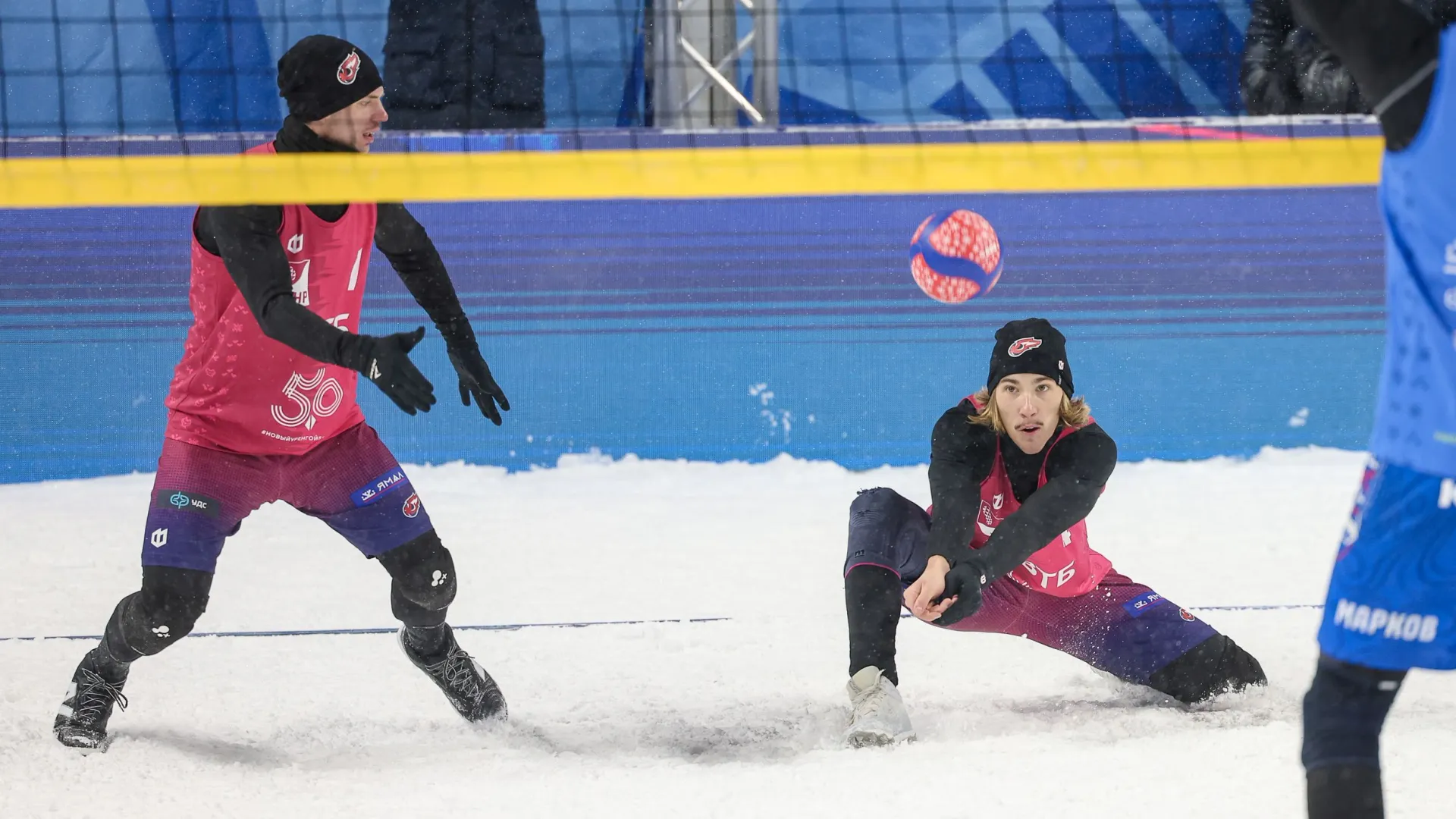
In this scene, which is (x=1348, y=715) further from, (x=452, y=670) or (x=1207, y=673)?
(x=452, y=670)

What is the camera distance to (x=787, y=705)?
11.3ft

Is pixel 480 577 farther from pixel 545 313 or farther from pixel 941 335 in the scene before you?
pixel 941 335

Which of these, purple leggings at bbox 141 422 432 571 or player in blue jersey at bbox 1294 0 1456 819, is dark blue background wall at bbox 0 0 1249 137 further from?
player in blue jersey at bbox 1294 0 1456 819

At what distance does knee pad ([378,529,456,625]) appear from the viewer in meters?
3.17

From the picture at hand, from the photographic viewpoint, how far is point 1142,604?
3320 millimetres

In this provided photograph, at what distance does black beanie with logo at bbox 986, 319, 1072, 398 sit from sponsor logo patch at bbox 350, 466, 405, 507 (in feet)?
4.40

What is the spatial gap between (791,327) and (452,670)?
133 inches

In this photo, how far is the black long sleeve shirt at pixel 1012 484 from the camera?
294cm

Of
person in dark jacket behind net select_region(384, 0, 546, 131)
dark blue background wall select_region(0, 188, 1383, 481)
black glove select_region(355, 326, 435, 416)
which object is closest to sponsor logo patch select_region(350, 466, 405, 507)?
black glove select_region(355, 326, 435, 416)

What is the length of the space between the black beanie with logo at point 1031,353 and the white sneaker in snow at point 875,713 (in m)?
0.71

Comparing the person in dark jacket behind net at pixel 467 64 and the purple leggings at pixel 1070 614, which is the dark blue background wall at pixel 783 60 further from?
the purple leggings at pixel 1070 614

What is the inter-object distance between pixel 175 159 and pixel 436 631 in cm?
120

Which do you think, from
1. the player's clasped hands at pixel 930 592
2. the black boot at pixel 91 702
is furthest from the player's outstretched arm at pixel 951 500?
the black boot at pixel 91 702

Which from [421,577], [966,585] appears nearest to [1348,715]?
[966,585]
